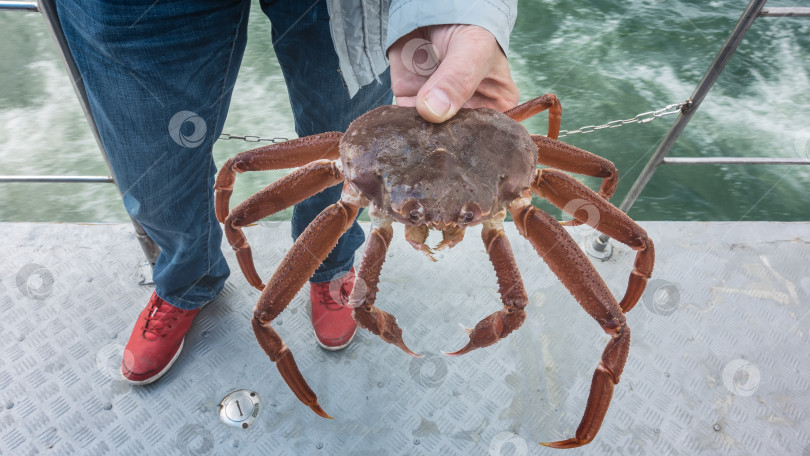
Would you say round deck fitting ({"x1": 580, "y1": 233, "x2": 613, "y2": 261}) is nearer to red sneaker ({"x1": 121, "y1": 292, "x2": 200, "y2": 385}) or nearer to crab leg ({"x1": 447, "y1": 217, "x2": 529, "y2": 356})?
crab leg ({"x1": 447, "y1": 217, "x2": 529, "y2": 356})

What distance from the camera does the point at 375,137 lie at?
40.4 inches

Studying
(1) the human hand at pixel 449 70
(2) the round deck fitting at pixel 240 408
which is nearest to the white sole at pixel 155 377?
(2) the round deck fitting at pixel 240 408

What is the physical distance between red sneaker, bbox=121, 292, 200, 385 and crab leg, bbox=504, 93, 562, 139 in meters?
1.33

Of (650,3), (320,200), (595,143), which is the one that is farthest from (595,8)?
(320,200)

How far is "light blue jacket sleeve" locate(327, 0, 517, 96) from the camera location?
104 cm

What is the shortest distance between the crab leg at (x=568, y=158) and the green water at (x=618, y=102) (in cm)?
199

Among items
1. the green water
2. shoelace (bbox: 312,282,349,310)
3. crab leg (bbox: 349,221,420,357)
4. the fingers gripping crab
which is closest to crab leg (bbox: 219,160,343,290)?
the fingers gripping crab

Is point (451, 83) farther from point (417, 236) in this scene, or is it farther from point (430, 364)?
point (430, 364)

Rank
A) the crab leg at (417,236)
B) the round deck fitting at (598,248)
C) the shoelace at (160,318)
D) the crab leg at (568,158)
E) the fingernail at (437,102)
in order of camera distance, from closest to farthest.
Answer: the fingernail at (437,102)
the crab leg at (417,236)
the crab leg at (568,158)
the shoelace at (160,318)
the round deck fitting at (598,248)

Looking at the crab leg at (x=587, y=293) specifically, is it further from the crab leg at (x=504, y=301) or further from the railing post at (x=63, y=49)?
the railing post at (x=63, y=49)

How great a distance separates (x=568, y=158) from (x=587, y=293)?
0.40 m

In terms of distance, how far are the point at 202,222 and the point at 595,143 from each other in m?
3.17

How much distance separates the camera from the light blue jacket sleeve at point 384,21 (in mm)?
1040

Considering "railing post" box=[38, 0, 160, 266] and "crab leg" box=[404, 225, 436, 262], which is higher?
"railing post" box=[38, 0, 160, 266]
